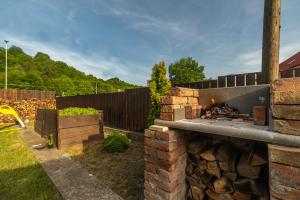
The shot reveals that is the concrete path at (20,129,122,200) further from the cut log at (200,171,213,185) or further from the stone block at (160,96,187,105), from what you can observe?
the stone block at (160,96,187,105)

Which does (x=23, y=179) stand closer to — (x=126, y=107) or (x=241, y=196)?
(x=241, y=196)

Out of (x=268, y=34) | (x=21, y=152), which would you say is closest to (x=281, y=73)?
(x=268, y=34)

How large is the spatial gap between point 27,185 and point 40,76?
2098cm

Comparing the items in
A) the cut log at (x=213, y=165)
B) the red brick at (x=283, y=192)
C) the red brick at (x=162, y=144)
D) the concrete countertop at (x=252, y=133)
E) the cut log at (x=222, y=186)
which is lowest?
the cut log at (x=222, y=186)

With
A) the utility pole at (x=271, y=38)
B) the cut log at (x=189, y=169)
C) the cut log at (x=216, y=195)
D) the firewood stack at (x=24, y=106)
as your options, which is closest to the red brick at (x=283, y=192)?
the cut log at (x=216, y=195)

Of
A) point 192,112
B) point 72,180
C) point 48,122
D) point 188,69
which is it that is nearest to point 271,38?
point 192,112

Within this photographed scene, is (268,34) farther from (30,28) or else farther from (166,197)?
(30,28)

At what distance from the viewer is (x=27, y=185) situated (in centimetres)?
286

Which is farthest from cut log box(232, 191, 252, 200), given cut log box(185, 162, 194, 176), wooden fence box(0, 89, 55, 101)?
wooden fence box(0, 89, 55, 101)

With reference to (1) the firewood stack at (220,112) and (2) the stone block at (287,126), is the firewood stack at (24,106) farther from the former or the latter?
(2) the stone block at (287,126)

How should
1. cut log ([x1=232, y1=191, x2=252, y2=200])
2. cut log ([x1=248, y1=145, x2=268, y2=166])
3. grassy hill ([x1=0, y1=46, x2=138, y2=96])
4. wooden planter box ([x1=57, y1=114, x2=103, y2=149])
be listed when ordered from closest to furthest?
cut log ([x1=248, y1=145, x2=268, y2=166]), cut log ([x1=232, y1=191, x2=252, y2=200]), wooden planter box ([x1=57, y1=114, x2=103, y2=149]), grassy hill ([x1=0, y1=46, x2=138, y2=96])

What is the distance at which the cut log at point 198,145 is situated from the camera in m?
1.98

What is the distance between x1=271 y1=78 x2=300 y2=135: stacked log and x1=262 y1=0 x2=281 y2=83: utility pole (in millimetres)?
1415

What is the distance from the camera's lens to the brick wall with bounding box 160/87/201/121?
189 cm
